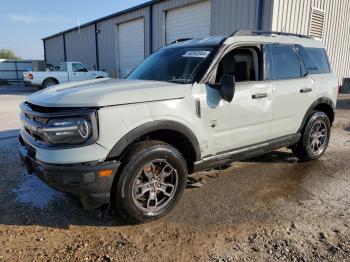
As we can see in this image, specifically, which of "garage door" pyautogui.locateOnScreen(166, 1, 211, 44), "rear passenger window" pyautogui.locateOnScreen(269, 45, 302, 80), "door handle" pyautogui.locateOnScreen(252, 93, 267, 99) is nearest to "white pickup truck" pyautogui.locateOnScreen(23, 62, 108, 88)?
"garage door" pyautogui.locateOnScreen(166, 1, 211, 44)

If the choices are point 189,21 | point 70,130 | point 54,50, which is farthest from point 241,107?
point 54,50

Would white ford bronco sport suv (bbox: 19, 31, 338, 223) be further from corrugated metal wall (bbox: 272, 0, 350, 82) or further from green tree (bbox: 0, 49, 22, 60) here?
green tree (bbox: 0, 49, 22, 60)

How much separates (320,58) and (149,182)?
12.6 feet

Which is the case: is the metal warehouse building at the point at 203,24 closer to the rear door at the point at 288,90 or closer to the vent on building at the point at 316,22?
the vent on building at the point at 316,22

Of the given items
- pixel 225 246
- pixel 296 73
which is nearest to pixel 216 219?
pixel 225 246

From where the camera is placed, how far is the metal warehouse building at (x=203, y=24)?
38.3ft

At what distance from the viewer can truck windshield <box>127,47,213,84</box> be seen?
12.6 ft

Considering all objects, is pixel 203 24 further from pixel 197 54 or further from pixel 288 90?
pixel 197 54

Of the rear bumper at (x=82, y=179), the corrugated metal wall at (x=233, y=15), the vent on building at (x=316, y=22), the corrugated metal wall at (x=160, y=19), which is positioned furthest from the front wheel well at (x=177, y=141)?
the corrugated metal wall at (x=160, y=19)

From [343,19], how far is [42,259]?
16393 millimetres

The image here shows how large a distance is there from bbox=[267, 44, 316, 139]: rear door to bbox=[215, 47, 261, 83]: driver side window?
29cm

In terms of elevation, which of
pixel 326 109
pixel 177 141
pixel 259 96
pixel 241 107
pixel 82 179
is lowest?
pixel 82 179

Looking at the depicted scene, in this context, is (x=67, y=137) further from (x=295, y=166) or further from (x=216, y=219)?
(x=295, y=166)

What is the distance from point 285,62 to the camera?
468 centimetres
